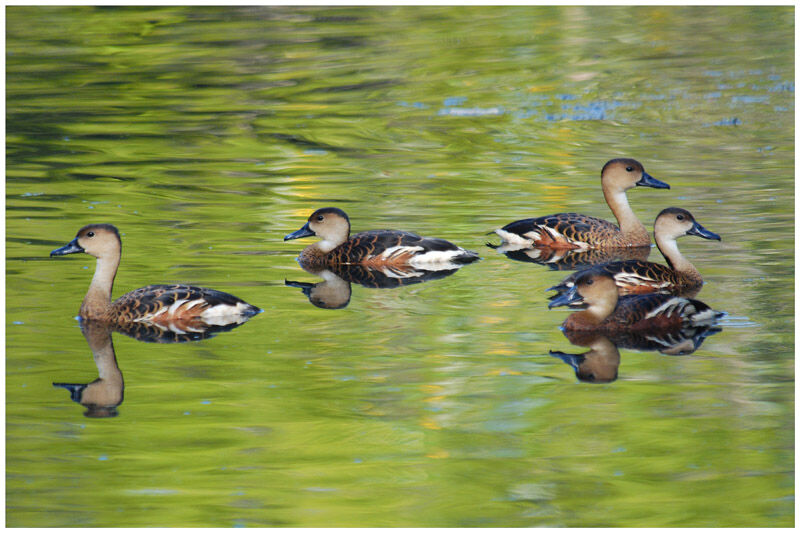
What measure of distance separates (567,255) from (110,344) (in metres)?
4.79

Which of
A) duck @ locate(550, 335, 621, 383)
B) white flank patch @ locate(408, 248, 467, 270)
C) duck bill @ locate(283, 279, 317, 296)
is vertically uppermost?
white flank patch @ locate(408, 248, 467, 270)

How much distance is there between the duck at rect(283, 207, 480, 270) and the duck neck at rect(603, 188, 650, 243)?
1.84 meters

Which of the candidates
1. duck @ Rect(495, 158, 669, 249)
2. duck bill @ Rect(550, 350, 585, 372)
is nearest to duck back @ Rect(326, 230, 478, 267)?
duck @ Rect(495, 158, 669, 249)

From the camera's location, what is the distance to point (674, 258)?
1181 cm

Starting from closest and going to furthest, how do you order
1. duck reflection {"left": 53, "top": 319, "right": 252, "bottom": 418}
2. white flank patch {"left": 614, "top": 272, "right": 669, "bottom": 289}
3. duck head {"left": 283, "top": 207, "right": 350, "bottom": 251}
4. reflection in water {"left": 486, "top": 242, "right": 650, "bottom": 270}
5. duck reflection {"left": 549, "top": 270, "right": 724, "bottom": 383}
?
duck reflection {"left": 53, "top": 319, "right": 252, "bottom": 418} < duck reflection {"left": 549, "top": 270, "right": 724, "bottom": 383} < white flank patch {"left": 614, "top": 272, "right": 669, "bottom": 289} < reflection in water {"left": 486, "top": 242, "right": 650, "bottom": 270} < duck head {"left": 283, "top": 207, "right": 350, "bottom": 251}

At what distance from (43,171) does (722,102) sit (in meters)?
9.71

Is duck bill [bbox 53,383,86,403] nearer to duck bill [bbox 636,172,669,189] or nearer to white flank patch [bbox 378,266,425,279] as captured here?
white flank patch [bbox 378,266,425,279]

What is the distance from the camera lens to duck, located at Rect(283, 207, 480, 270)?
40.2 feet

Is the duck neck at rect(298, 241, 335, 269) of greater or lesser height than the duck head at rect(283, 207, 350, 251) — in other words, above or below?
below

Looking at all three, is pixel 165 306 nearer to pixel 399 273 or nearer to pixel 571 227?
pixel 399 273

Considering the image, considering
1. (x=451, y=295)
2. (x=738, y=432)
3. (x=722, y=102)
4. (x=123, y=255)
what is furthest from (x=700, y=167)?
(x=738, y=432)

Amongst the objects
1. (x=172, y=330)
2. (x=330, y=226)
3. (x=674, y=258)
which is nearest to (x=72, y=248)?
(x=172, y=330)

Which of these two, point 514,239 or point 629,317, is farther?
point 514,239

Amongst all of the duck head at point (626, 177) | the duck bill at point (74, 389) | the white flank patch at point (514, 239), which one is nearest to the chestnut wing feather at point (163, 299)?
the duck bill at point (74, 389)
